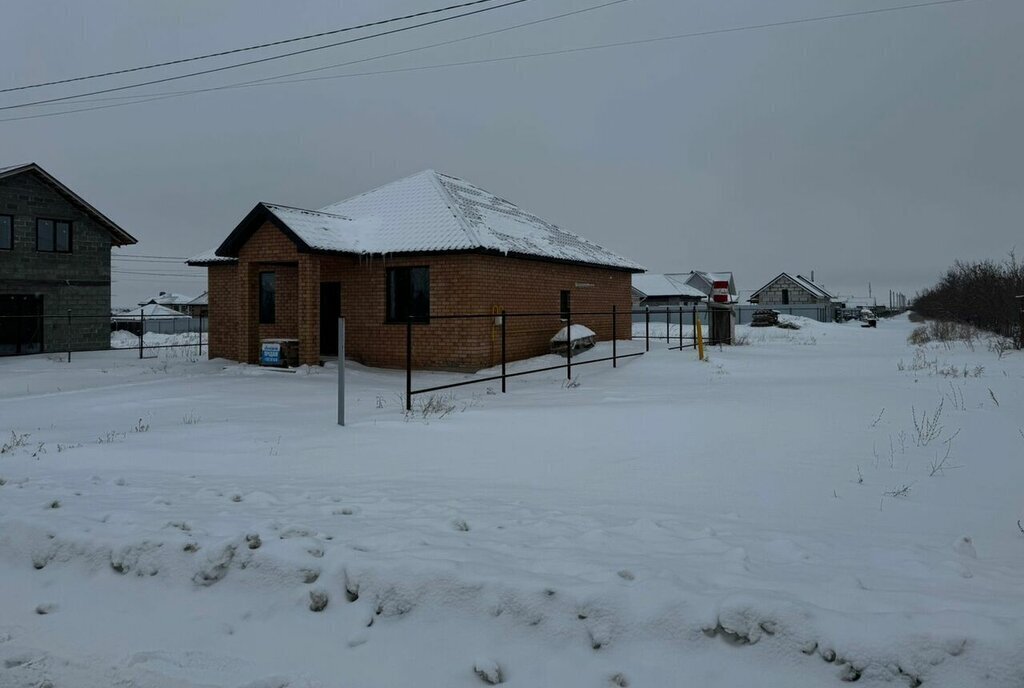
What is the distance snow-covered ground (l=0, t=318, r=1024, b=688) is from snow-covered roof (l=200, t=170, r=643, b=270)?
9428 millimetres

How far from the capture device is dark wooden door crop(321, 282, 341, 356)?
19.2m

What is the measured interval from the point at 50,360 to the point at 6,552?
798 inches

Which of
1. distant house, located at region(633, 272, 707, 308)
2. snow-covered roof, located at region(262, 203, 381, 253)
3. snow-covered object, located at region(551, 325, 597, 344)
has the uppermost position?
distant house, located at region(633, 272, 707, 308)

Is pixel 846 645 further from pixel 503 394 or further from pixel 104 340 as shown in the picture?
pixel 104 340

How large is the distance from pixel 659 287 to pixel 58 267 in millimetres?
53790

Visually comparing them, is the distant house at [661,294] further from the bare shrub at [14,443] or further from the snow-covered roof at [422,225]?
the bare shrub at [14,443]

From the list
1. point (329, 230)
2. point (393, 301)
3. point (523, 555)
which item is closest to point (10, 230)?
point (329, 230)

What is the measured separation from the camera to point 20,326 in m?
24.8

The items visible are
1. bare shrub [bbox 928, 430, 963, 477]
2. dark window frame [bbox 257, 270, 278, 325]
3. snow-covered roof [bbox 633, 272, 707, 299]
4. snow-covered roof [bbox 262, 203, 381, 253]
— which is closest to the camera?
bare shrub [bbox 928, 430, 963, 477]

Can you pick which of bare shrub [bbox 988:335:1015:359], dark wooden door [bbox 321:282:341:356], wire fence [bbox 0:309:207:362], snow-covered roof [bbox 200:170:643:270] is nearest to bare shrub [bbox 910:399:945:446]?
snow-covered roof [bbox 200:170:643:270]

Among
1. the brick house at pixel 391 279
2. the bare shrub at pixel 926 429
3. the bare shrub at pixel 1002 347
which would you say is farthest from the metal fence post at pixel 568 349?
the bare shrub at pixel 1002 347

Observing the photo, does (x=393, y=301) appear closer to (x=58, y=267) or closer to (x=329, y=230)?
(x=329, y=230)

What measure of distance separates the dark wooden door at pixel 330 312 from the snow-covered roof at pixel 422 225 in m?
1.58

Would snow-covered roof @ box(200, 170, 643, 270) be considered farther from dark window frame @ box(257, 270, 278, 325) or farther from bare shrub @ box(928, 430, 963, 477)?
bare shrub @ box(928, 430, 963, 477)
